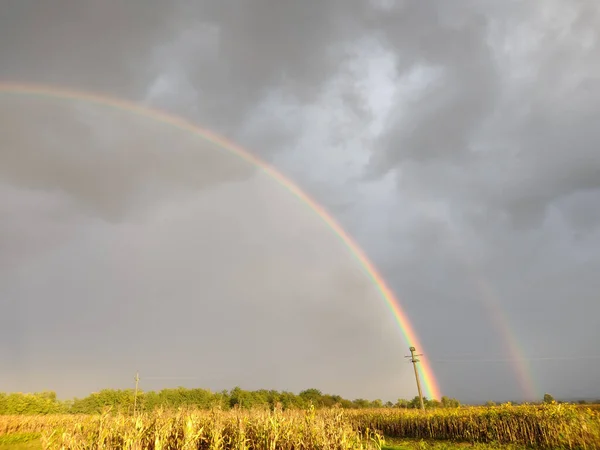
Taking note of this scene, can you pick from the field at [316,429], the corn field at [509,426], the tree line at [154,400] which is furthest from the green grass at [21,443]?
the tree line at [154,400]

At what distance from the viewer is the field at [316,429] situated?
36.9 ft

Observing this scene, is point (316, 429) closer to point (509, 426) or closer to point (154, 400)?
point (509, 426)

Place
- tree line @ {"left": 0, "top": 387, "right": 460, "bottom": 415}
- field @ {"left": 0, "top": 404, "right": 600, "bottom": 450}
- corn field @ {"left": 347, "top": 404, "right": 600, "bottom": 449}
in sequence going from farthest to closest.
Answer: tree line @ {"left": 0, "top": 387, "right": 460, "bottom": 415}
corn field @ {"left": 347, "top": 404, "right": 600, "bottom": 449}
field @ {"left": 0, "top": 404, "right": 600, "bottom": 450}

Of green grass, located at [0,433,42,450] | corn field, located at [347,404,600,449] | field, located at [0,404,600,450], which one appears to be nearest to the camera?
field, located at [0,404,600,450]

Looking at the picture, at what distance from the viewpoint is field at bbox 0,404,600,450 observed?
1124cm

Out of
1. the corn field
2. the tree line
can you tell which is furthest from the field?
the tree line

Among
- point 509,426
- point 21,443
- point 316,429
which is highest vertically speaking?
point 316,429

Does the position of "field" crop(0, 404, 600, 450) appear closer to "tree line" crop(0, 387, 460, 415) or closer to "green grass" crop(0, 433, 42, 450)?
"green grass" crop(0, 433, 42, 450)

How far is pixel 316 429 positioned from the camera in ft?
37.7

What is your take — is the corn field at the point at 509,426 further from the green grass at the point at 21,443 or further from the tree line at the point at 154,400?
the tree line at the point at 154,400

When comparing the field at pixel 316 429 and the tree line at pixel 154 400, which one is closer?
the field at pixel 316 429

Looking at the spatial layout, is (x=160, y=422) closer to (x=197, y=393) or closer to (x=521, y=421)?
(x=521, y=421)

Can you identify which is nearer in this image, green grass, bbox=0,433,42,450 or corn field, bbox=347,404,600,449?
corn field, bbox=347,404,600,449

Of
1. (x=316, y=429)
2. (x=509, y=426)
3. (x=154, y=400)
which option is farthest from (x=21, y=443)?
(x=154, y=400)
